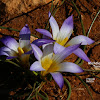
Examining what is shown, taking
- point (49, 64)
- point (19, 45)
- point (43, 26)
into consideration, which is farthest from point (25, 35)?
point (43, 26)

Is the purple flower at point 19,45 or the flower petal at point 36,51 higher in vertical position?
the purple flower at point 19,45

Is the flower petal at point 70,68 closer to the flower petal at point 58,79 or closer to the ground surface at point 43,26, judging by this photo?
the flower petal at point 58,79

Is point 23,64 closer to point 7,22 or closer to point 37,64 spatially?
point 37,64

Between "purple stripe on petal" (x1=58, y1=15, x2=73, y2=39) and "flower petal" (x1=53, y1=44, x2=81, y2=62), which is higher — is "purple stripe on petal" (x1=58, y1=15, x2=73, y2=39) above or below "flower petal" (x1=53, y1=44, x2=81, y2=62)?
above

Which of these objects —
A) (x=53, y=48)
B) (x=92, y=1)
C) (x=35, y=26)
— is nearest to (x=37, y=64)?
(x=53, y=48)

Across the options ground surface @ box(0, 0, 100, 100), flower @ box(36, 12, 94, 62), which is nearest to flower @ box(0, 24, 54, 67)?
flower @ box(36, 12, 94, 62)

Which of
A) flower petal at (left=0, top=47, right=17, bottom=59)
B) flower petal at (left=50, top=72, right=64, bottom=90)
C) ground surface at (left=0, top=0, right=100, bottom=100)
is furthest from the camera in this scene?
ground surface at (left=0, top=0, right=100, bottom=100)

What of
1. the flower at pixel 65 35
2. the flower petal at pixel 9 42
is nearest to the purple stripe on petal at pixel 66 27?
the flower at pixel 65 35

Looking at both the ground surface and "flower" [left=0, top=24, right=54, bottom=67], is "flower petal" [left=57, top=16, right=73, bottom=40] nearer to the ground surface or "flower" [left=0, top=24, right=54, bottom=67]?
"flower" [left=0, top=24, right=54, bottom=67]

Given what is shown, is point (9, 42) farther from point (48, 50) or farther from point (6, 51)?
point (48, 50)
